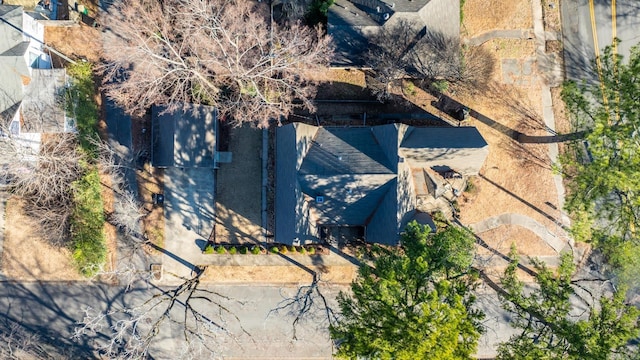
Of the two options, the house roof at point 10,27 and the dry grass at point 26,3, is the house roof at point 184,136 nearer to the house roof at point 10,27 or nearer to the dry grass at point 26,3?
the house roof at point 10,27

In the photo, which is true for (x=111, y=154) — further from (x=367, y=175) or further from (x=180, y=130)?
(x=367, y=175)

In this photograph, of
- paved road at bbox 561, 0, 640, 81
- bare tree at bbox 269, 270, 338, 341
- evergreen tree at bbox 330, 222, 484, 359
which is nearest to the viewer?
evergreen tree at bbox 330, 222, 484, 359

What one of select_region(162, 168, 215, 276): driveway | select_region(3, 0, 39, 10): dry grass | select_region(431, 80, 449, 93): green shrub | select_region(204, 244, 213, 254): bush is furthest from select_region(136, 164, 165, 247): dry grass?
select_region(431, 80, 449, 93): green shrub

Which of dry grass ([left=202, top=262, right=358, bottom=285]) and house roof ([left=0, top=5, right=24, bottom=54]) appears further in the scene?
dry grass ([left=202, top=262, right=358, bottom=285])

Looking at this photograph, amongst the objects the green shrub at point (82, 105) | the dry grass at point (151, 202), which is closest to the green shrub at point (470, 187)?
the dry grass at point (151, 202)

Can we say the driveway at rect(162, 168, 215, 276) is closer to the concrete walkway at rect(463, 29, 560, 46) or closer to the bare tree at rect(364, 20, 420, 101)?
the bare tree at rect(364, 20, 420, 101)

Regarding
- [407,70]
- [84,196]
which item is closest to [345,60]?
→ [407,70]

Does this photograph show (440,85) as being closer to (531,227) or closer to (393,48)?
(393,48)
